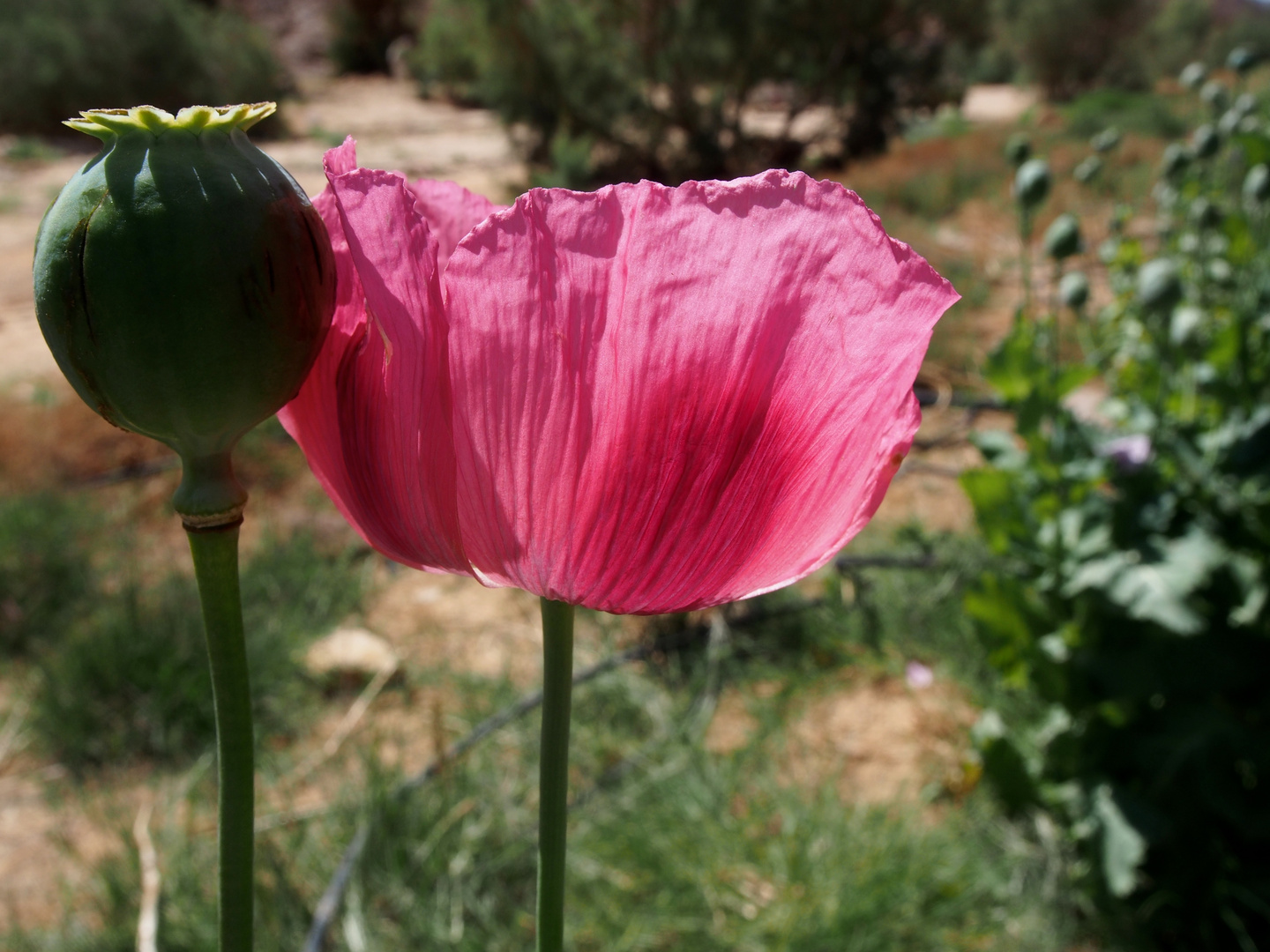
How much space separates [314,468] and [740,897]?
1.47 meters

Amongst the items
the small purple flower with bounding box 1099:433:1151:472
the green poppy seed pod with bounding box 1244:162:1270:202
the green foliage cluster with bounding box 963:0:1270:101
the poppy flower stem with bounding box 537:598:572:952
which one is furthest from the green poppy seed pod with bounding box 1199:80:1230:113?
the green foliage cluster with bounding box 963:0:1270:101

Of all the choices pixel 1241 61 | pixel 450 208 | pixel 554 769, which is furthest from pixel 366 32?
pixel 554 769

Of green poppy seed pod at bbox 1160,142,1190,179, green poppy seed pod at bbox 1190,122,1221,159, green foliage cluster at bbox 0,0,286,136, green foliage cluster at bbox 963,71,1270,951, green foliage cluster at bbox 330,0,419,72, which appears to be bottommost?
green foliage cluster at bbox 330,0,419,72

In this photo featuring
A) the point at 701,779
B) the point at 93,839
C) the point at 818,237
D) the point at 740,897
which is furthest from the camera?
the point at 93,839

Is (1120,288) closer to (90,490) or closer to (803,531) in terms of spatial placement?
(803,531)

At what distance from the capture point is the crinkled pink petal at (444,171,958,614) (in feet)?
1.08

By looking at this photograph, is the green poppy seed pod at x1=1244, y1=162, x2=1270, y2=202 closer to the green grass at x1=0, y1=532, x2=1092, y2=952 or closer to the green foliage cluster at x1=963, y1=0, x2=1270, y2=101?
the green grass at x1=0, y1=532, x2=1092, y2=952

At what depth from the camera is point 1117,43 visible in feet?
71.6

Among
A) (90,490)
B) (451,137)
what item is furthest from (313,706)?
(451,137)

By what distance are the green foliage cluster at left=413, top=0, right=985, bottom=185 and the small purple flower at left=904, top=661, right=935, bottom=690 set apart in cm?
806

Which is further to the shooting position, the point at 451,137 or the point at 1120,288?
the point at 451,137

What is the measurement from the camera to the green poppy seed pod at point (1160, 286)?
Result: 1425 millimetres

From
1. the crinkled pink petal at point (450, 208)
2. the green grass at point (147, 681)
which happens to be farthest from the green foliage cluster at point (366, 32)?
the crinkled pink petal at point (450, 208)

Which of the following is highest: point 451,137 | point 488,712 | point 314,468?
point 314,468
